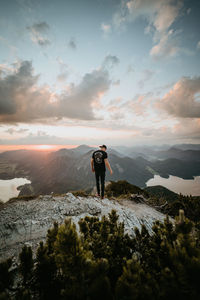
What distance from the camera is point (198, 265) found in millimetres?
1188

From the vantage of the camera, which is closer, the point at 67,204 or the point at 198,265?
the point at 198,265

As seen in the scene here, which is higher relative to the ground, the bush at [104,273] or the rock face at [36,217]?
the bush at [104,273]

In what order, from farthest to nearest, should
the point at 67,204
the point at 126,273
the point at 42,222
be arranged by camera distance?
the point at 67,204
the point at 42,222
the point at 126,273

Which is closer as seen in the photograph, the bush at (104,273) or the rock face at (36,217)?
the bush at (104,273)

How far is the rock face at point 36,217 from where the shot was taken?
163 inches

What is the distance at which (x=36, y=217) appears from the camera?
5.52 meters

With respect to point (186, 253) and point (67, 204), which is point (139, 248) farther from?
point (67, 204)

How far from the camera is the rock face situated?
415 cm

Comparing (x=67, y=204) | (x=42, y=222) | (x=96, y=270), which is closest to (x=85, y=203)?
(x=67, y=204)

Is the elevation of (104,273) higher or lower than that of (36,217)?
higher

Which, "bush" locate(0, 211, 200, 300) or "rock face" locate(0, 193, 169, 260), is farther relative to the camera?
"rock face" locate(0, 193, 169, 260)

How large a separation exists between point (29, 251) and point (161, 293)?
1918 mm

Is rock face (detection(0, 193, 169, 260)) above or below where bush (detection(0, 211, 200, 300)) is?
below

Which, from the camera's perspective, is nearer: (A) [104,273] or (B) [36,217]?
(A) [104,273]
